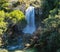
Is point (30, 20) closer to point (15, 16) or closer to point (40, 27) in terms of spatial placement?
point (15, 16)

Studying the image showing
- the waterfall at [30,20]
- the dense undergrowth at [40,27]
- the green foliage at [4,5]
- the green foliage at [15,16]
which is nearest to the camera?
the dense undergrowth at [40,27]

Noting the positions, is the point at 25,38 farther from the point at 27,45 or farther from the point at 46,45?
the point at 46,45

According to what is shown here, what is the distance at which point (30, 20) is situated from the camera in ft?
83.6

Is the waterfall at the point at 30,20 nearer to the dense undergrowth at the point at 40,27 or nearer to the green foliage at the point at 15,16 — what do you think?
the dense undergrowth at the point at 40,27

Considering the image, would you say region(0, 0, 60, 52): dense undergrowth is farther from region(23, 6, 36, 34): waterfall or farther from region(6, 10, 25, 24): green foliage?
region(23, 6, 36, 34): waterfall

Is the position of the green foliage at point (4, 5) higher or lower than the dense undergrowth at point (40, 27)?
higher

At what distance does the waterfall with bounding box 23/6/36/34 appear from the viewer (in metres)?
25.0

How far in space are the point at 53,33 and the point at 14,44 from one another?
5.60m

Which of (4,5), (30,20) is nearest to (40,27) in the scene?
(30,20)

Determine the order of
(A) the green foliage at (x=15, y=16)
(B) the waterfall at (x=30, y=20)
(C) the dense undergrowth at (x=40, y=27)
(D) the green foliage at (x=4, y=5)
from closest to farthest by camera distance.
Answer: (C) the dense undergrowth at (x=40, y=27) < (A) the green foliage at (x=15, y=16) < (B) the waterfall at (x=30, y=20) < (D) the green foliage at (x=4, y=5)

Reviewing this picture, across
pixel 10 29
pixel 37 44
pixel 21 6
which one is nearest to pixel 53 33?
pixel 37 44

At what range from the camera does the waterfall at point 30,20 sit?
985 inches

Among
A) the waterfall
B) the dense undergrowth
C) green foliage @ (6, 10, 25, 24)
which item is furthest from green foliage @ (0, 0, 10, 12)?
the waterfall

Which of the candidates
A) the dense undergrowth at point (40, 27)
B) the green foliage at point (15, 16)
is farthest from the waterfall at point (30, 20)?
the green foliage at point (15, 16)
